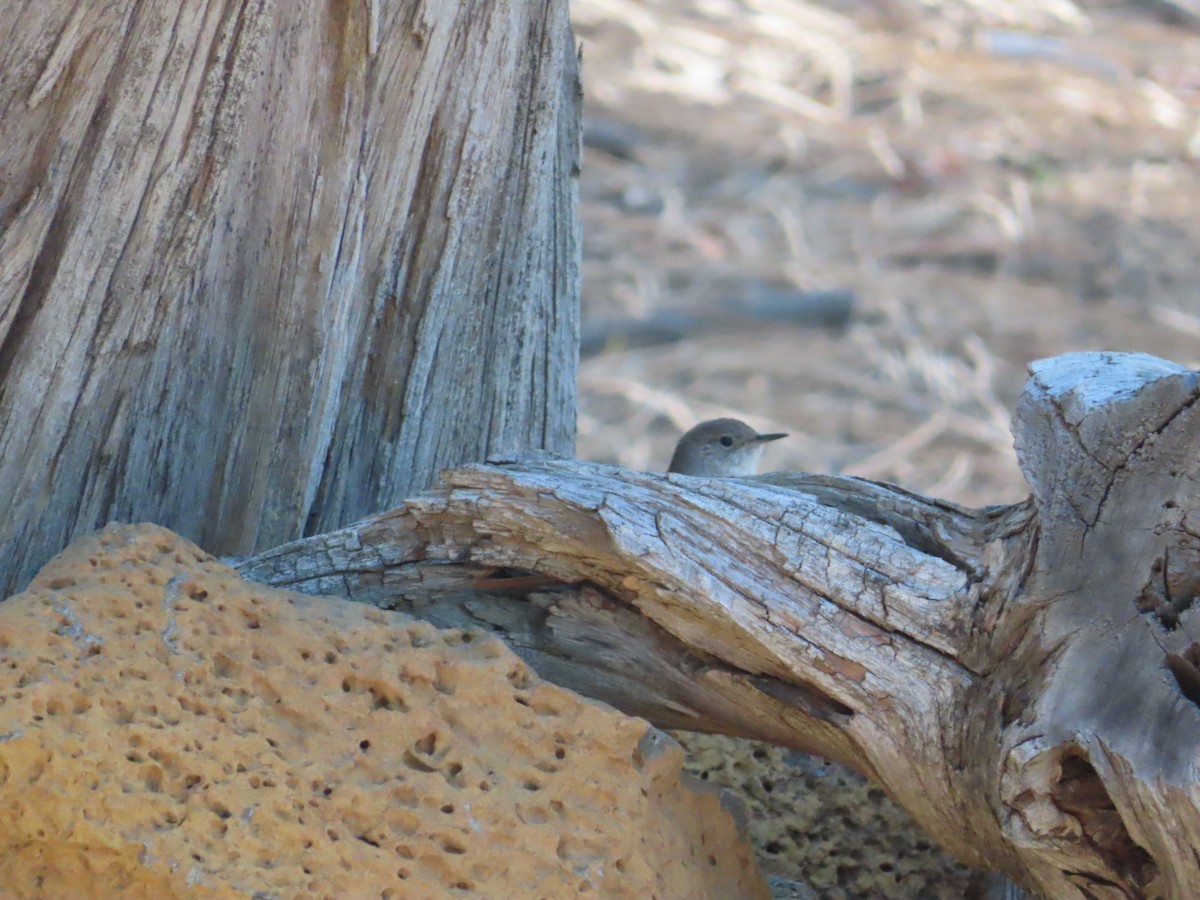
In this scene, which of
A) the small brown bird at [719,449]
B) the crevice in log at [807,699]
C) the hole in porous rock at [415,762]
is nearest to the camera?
the hole in porous rock at [415,762]

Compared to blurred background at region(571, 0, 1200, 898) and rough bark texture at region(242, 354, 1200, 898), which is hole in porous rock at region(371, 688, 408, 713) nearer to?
rough bark texture at region(242, 354, 1200, 898)

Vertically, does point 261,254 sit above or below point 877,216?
above

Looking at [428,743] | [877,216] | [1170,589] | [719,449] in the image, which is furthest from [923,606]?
[877,216]

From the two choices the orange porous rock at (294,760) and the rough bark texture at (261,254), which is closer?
the orange porous rock at (294,760)

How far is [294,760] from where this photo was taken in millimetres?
3229

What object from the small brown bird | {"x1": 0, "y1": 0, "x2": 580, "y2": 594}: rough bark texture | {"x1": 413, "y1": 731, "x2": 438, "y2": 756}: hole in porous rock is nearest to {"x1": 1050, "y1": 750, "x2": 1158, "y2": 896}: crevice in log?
{"x1": 413, "y1": 731, "x2": 438, "y2": 756}: hole in porous rock

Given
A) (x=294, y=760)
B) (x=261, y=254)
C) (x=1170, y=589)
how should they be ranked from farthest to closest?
1. (x=261, y=254)
2. (x=294, y=760)
3. (x=1170, y=589)

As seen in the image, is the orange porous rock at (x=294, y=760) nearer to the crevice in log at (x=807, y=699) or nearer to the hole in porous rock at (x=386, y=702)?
the hole in porous rock at (x=386, y=702)

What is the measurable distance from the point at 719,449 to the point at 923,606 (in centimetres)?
438

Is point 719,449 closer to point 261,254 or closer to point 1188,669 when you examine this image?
point 261,254

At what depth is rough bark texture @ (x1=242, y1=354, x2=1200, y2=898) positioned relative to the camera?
2984 mm

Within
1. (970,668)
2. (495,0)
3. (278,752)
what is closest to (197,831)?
(278,752)

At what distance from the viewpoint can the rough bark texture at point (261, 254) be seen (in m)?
3.73

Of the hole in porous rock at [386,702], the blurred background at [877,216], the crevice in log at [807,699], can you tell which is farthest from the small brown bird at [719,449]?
the hole in porous rock at [386,702]
